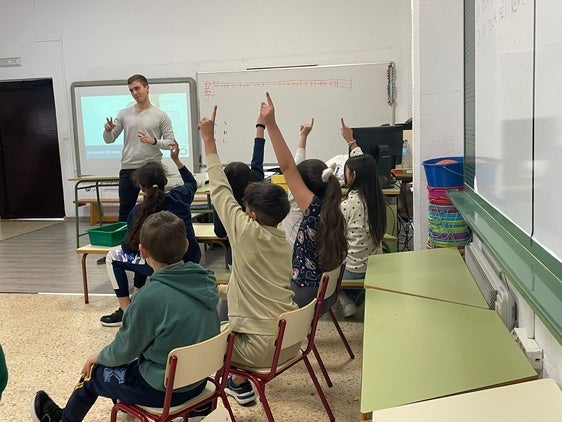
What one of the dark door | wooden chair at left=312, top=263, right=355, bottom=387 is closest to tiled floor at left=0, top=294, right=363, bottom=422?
wooden chair at left=312, top=263, right=355, bottom=387

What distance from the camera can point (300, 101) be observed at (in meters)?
6.76

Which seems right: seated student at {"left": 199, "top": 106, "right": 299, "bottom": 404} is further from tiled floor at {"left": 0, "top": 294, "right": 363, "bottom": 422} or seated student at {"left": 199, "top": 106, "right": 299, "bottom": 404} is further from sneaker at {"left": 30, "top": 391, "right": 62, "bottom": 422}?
sneaker at {"left": 30, "top": 391, "right": 62, "bottom": 422}

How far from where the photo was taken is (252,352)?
207 cm

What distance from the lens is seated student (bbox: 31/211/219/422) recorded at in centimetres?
175

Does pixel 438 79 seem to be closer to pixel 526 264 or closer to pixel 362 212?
pixel 362 212

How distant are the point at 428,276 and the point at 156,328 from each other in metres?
1.20

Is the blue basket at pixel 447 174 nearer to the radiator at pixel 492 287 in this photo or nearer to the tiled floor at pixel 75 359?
the radiator at pixel 492 287

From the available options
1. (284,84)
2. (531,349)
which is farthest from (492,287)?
(284,84)

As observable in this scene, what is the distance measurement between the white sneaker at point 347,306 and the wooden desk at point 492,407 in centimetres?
220

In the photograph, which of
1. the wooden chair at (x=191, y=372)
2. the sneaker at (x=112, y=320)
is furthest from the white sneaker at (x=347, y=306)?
the wooden chair at (x=191, y=372)

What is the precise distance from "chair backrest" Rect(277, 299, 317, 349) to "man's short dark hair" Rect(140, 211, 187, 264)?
1.41ft

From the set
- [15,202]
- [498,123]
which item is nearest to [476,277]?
[498,123]

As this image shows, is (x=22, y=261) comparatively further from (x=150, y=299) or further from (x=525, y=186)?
(x=525, y=186)

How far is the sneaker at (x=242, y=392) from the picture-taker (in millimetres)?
2436
